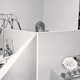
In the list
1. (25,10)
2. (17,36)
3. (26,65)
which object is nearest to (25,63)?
(26,65)

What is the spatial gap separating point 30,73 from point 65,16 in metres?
2.09

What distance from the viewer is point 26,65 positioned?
119cm

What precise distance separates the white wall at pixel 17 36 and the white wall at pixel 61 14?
1.40 meters

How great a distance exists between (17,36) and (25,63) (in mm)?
528

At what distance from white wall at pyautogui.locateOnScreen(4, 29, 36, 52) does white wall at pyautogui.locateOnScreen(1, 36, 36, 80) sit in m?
0.17

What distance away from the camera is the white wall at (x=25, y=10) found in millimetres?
3785

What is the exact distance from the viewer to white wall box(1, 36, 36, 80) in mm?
1089

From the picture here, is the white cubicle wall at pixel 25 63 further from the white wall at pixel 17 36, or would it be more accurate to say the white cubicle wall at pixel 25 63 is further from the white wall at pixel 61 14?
the white wall at pixel 61 14

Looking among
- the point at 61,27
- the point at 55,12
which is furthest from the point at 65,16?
the point at 55,12

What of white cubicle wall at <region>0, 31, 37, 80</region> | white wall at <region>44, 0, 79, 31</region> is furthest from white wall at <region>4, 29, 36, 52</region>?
white wall at <region>44, 0, 79, 31</region>

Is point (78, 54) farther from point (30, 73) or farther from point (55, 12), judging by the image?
point (55, 12)

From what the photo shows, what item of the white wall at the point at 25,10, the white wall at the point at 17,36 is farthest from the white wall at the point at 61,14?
the white wall at the point at 17,36

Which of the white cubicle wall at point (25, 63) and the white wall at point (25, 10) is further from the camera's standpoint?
the white wall at point (25, 10)

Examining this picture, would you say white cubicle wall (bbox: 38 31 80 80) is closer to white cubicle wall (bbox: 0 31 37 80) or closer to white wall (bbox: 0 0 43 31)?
white cubicle wall (bbox: 0 31 37 80)
